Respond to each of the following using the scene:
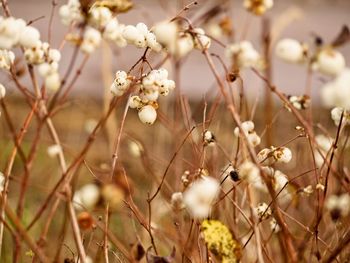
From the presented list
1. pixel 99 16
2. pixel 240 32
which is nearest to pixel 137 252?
pixel 99 16

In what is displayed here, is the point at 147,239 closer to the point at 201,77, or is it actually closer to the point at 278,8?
the point at 201,77

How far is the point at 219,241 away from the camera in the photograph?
38.7 inches

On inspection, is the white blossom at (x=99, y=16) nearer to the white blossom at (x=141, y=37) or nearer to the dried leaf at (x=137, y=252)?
the white blossom at (x=141, y=37)

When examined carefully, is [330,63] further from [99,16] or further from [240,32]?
[240,32]

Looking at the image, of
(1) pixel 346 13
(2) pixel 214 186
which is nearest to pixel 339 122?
(2) pixel 214 186

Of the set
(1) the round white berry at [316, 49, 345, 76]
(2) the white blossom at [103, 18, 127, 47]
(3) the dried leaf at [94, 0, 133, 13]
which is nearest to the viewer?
(1) the round white berry at [316, 49, 345, 76]

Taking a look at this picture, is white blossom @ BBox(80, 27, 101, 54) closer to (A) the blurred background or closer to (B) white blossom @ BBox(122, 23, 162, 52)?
(B) white blossom @ BBox(122, 23, 162, 52)

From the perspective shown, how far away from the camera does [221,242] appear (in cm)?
98

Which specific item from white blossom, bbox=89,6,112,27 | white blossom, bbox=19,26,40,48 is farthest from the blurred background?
white blossom, bbox=19,26,40,48

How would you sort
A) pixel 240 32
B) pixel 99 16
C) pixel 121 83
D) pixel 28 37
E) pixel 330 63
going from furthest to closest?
pixel 240 32
pixel 121 83
pixel 99 16
pixel 28 37
pixel 330 63

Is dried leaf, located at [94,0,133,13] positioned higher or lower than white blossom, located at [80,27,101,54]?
higher

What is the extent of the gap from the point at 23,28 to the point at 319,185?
1.84ft

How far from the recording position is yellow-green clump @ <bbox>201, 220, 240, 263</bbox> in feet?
3.22

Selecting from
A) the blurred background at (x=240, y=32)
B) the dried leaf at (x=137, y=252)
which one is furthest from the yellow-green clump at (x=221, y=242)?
the blurred background at (x=240, y=32)
